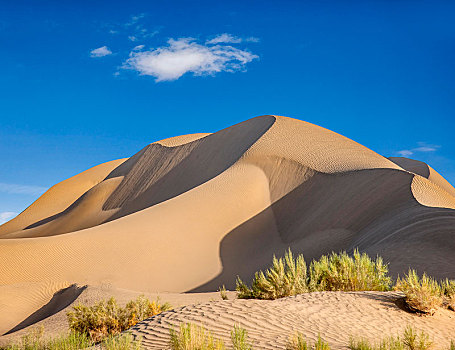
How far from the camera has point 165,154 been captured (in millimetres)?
47812

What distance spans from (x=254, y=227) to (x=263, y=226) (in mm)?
550

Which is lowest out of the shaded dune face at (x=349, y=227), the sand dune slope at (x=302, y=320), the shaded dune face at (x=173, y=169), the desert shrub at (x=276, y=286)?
the sand dune slope at (x=302, y=320)

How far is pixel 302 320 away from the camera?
7570 mm

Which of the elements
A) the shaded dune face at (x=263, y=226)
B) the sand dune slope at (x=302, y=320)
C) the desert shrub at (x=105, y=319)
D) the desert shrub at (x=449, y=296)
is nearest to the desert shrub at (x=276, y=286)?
the sand dune slope at (x=302, y=320)

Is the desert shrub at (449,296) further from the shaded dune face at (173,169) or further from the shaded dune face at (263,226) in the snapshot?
the shaded dune face at (173,169)

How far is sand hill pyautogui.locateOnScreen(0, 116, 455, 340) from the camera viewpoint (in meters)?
19.8

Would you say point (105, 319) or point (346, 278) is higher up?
point (346, 278)

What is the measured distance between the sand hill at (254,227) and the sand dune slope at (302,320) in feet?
27.2

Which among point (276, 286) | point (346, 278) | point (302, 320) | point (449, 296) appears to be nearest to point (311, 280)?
point (346, 278)

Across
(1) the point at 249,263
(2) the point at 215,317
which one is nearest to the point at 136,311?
(2) the point at 215,317

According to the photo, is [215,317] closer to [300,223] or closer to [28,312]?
[28,312]

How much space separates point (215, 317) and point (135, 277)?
1776cm

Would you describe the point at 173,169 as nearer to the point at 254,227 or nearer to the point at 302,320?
the point at 254,227

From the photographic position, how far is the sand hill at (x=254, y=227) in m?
19.8
